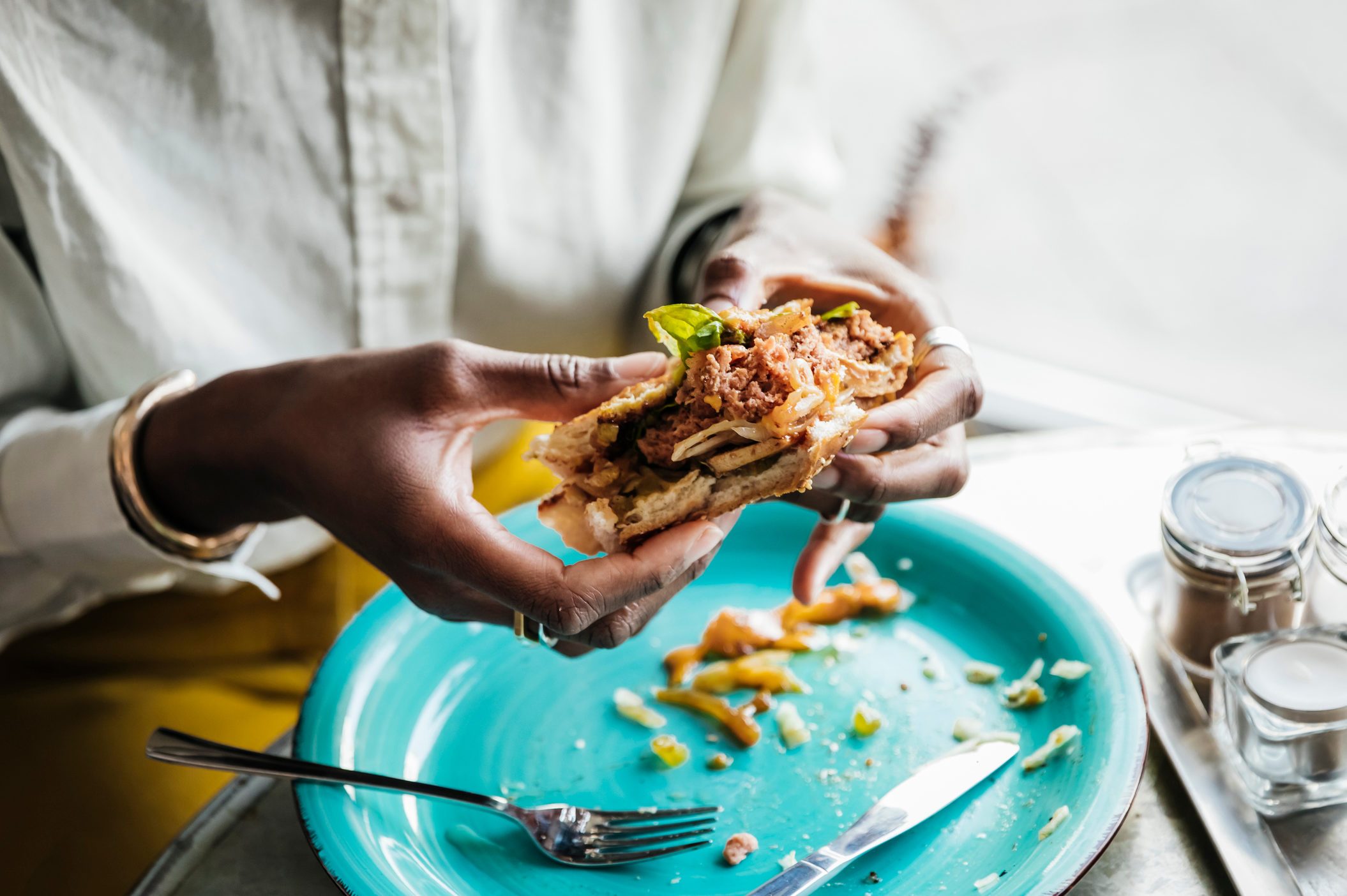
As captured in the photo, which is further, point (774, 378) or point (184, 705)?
point (184, 705)

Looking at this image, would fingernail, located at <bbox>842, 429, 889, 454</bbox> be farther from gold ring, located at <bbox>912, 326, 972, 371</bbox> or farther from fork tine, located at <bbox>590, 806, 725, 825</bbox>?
fork tine, located at <bbox>590, 806, 725, 825</bbox>

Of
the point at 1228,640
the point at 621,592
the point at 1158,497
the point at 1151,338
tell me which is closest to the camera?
the point at 621,592

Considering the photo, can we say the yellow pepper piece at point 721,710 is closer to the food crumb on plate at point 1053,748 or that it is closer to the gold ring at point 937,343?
the food crumb on plate at point 1053,748

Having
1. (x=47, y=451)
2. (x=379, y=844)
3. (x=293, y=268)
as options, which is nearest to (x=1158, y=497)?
(x=379, y=844)

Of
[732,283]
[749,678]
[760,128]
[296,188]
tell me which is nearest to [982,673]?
[749,678]

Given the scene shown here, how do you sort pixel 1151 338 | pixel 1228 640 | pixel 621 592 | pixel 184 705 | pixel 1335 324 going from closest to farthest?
pixel 621 592 → pixel 1228 640 → pixel 184 705 → pixel 1335 324 → pixel 1151 338

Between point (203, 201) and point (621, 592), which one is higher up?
point (203, 201)

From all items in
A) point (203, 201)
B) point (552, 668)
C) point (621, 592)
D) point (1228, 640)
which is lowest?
point (552, 668)

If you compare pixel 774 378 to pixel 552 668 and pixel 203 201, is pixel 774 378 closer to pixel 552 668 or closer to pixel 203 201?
pixel 552 668
